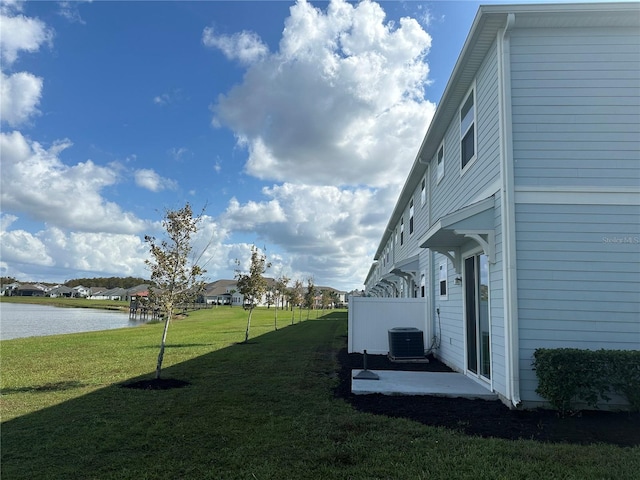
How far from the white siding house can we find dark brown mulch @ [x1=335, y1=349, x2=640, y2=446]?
1.29ft

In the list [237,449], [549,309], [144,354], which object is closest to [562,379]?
[549,309]

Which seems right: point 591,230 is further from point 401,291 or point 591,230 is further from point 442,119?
point 401,291

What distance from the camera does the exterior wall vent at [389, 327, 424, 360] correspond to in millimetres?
10086

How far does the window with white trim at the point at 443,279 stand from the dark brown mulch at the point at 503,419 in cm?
386

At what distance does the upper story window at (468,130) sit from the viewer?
756 centimetres

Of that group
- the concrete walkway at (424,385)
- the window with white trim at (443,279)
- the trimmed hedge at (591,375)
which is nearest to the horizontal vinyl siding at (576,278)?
the trimmed hedge at (591,375)

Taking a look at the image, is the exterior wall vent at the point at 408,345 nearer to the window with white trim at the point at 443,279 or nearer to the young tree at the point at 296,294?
the window with white trim at the point at 443,279

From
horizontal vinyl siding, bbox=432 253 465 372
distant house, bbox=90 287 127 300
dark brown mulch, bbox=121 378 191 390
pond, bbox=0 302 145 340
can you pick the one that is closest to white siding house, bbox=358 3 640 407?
horizontal vinyl siding, bbox=432 253 465 372

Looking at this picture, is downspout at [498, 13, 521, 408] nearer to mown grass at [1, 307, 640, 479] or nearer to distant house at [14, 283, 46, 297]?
mown grass at [1, 307, 640, 479]

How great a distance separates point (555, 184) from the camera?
19.1 ft

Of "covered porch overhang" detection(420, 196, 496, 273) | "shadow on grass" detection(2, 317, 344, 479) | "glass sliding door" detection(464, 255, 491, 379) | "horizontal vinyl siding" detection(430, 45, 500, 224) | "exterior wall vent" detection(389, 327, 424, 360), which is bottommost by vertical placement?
"shadow on grass" detection(2, 317, 344, 479)

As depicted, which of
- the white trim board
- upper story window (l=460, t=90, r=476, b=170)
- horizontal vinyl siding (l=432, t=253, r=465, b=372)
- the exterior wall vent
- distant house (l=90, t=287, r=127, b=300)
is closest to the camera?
the white trim board

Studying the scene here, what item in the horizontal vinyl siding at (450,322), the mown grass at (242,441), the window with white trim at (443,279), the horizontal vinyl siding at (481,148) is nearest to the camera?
the mown grass at (242,441)

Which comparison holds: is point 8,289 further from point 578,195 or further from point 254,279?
point 578,195
